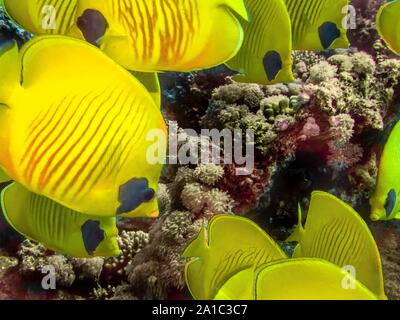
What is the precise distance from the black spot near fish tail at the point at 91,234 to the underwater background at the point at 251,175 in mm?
874

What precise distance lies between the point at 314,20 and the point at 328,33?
0.24 feet

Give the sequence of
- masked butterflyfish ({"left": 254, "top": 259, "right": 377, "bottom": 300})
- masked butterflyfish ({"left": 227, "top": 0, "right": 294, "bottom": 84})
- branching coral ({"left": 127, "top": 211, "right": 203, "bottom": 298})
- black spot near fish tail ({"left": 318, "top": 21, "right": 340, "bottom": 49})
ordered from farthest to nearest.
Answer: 1. branching coral ({"left": 127, "top": 211, "right": 203, "bottom": 298})
2. black spot near fish tail ({"left": 318, "top": 21, "right": 340, "bottom": 49})
3. masked butterflyfish ({"left": 227, "top": 0, "right": 294, "bottom": 84})
4. masked butterflyfish ({"left": 254, "top": 259, "right": 377, "bottom": 300})

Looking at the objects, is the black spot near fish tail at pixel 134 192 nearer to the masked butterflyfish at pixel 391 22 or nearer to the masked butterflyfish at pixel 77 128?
the masked butterflyfish at pixel 77 128

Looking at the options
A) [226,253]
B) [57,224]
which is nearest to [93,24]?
[57,224]

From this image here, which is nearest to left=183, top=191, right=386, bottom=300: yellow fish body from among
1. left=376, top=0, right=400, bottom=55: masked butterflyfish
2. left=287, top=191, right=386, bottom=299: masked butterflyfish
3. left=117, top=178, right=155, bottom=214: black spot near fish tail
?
left=287, top=191, right=386, bottom=299: masked butterflyfish

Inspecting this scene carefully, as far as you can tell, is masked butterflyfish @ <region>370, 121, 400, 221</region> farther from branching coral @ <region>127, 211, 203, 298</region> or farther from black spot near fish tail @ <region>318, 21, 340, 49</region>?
branching coral @ <region>127, 211, 203, 298</region>

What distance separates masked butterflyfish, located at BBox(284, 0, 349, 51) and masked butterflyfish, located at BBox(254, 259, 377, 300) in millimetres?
789

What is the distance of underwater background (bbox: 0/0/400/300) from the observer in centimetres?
222

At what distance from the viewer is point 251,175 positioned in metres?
2.30

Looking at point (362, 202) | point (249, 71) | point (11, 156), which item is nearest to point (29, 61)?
point (11, 156)

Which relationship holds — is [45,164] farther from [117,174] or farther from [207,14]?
[207,14]

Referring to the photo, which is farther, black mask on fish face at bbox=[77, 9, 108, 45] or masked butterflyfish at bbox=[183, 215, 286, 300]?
masked butterflyfish at bbox=[183, 215, 286, 300]

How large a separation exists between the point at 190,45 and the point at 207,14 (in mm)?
89

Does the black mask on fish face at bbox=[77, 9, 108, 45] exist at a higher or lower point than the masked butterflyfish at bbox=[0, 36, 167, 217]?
higher
